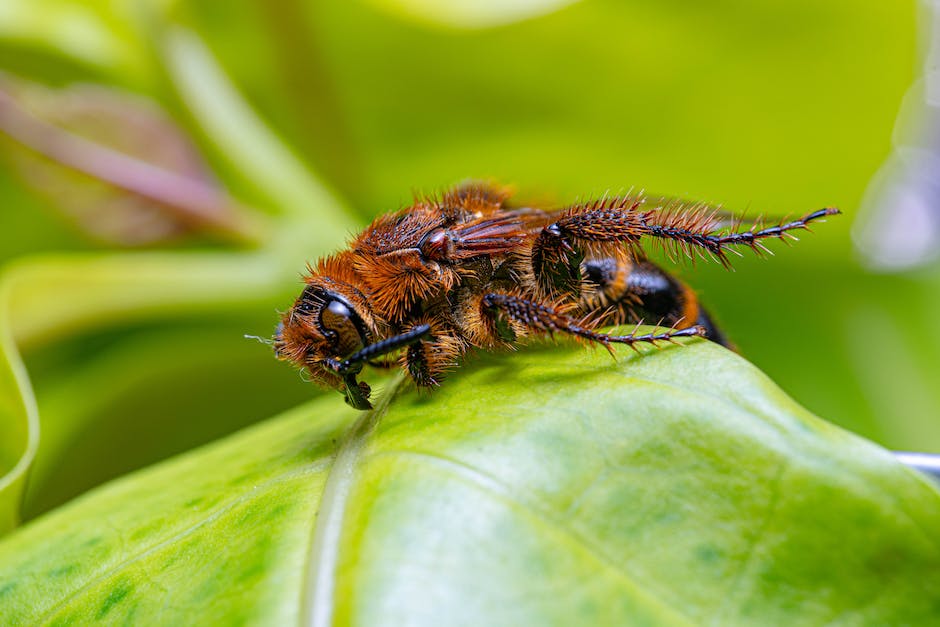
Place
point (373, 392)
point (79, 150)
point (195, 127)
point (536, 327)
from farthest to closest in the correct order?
point (195, 127), point (79, 150), point (373, 392), point (536, 327)

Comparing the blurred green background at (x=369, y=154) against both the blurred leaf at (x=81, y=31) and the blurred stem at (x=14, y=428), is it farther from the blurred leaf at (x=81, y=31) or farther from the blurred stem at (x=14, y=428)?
the blurred stem at (x=14, y=428)

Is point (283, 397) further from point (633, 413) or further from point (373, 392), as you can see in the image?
point (633, 413)

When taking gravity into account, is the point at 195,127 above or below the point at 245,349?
above

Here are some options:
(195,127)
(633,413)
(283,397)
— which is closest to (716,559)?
(633,413)

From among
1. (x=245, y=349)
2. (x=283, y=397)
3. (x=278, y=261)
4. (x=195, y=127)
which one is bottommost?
(x=283, y=397)

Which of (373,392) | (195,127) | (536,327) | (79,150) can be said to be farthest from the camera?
(195,127)

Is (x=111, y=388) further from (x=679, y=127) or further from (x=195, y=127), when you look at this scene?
(x=679, y=127)

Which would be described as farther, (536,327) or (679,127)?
(679,127)
